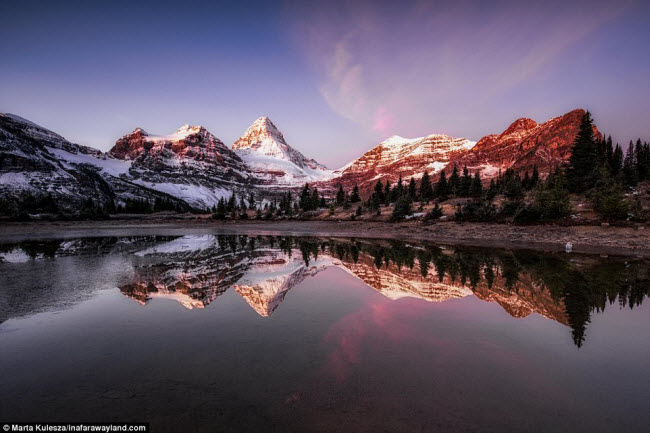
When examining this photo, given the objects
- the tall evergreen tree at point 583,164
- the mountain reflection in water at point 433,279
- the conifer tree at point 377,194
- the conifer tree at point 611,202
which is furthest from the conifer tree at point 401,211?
the mountain reflection in water at point 433,279

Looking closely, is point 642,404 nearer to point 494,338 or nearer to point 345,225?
point 494,338

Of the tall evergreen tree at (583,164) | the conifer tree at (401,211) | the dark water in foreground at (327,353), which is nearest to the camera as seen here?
the dark water in foreground at (327,353)

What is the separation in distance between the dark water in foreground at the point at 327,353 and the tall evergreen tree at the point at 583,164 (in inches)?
1803

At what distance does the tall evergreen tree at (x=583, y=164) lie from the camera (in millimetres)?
50656

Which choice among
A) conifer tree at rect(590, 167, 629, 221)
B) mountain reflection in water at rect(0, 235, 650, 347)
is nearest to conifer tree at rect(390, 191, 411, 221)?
conifer tree at rect(590, 167, 629, 221)

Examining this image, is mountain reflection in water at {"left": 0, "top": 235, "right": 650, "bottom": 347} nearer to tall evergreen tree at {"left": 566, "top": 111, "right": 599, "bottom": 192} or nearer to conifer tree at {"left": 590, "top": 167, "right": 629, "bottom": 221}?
conifer tree at {"left": 590, "top": 167, "right": 629, "bottom": 221}

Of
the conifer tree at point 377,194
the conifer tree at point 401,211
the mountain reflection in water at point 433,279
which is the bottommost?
the mountain reflection in water at point 433,279

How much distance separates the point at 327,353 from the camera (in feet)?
23.9

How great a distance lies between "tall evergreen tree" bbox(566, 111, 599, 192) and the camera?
5066cm

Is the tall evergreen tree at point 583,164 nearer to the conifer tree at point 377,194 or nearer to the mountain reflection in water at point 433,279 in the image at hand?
the mountain reflection in water at point 433,279

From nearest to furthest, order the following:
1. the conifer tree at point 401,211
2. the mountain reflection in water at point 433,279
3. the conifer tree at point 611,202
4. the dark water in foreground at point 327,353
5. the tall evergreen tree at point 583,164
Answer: the dark water in foreground at point 327,353
the mountain reflection in water at point 433,279
the conifer tree at point 611,202
the tall evergreen tree at point 583,164
the conifer tree at point 401,211

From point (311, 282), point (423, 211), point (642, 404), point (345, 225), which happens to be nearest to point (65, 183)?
point (345, 225)

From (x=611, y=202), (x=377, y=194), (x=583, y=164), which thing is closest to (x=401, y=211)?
(x=377, y=194)

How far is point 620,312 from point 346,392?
36.9 feet
